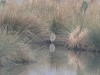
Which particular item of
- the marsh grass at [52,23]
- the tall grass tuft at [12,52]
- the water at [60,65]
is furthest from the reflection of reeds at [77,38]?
the tall grass tuft at [12,52]

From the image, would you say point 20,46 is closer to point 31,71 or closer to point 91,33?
point 31,71

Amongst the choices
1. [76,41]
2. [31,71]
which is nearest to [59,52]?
[76,41]

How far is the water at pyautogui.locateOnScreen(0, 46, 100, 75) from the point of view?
1041 cm

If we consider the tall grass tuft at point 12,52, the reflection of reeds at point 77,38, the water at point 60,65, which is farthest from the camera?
the reflection of reeds at point 77,38

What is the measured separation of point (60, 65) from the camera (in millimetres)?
11328

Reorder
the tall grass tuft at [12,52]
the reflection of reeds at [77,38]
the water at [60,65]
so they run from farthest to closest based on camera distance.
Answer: the reflection of reeds at [77,38] < the tall grass tuft at [12,52] < the water at [60,65]

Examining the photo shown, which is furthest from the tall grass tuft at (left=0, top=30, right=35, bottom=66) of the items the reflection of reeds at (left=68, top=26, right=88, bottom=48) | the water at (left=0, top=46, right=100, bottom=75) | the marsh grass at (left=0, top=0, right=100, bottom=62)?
the reflection of reeds at (left=68, top=26, right=88, bottom=48)

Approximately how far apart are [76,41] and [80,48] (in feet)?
0.76

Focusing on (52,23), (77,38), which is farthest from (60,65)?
(52,23)

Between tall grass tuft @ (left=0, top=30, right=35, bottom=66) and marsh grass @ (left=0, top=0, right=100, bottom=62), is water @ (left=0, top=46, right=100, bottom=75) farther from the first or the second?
marsh grass @ (left=0, top=0, right=100, bottom=62)

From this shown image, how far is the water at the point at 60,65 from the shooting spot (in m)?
10.4

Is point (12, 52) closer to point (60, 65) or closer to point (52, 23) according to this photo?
point (60, 65)

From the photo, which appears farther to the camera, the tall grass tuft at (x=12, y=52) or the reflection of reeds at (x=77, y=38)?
the reflection of reeds at (x=77, y=38)

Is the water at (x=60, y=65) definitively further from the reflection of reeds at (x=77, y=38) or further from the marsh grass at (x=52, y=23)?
the marsh grass at (x=52, y=23)
